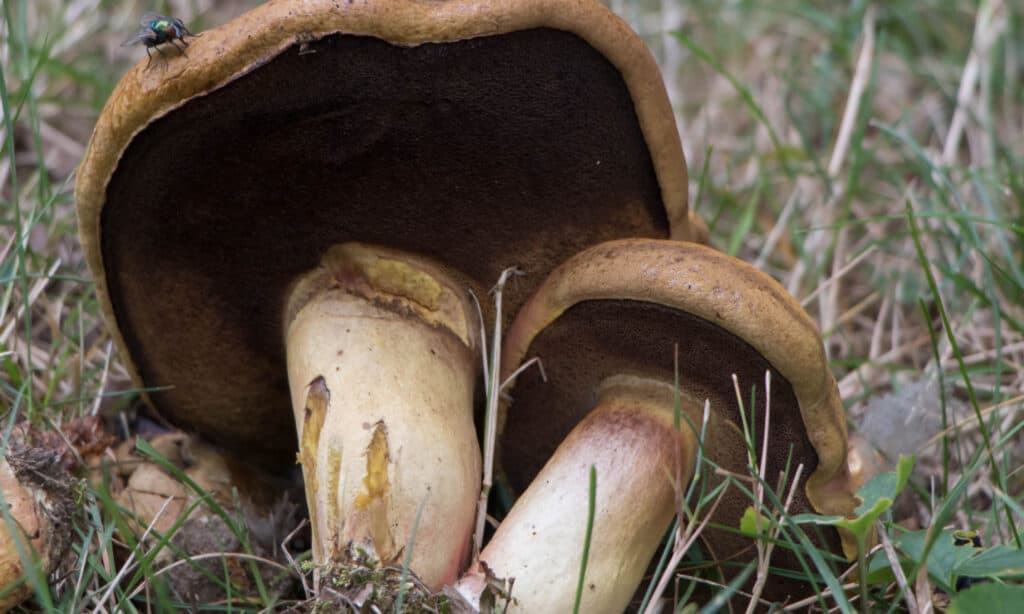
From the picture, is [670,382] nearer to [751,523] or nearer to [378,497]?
[751,523]

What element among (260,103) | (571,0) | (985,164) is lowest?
(985,164)


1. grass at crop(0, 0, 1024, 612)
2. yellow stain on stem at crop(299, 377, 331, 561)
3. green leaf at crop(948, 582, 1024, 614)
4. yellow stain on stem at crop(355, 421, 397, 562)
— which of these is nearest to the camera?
green leaf at crop(948, 582, 1024, 614)

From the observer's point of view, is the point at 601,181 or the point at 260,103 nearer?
the point at 260,103

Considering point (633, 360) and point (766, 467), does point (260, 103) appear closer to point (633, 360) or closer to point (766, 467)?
point (633, 360)

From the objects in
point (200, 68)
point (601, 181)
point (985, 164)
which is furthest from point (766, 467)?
point (985, 164)

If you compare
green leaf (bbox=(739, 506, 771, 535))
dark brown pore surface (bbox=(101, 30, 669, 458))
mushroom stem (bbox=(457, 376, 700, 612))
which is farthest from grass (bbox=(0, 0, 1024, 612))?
dark brown pore surface (bbox=(101, 30, 669, 458))

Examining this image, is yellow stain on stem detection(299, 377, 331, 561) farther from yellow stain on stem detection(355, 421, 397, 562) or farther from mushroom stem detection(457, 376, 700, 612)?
mushroom stem detection(457, 376, 700, 612)

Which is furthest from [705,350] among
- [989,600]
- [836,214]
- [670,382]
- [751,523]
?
[836,214]
